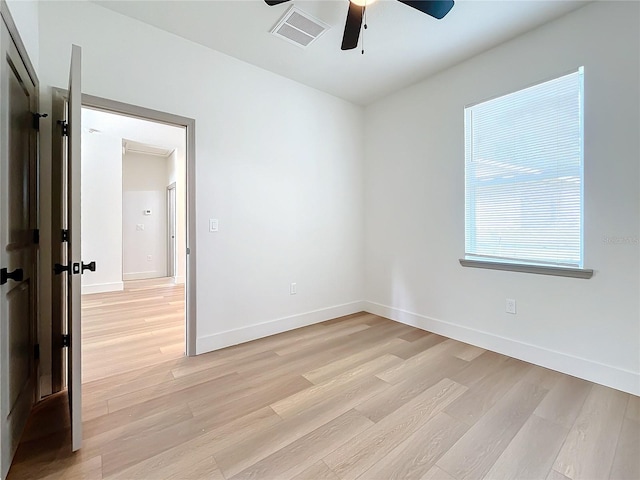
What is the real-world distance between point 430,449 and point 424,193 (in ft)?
8.00

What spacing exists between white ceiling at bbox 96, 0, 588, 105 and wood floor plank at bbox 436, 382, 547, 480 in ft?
9.15

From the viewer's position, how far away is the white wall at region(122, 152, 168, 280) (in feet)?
22.1

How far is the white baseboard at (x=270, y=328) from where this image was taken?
2.73 m

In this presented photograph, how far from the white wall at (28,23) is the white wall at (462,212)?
10.6ft

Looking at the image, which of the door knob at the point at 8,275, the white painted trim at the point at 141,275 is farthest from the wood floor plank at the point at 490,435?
the white painted trim at the point at 141,275

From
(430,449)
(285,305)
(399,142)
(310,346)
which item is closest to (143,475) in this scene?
(430,449)

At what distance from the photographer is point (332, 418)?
69.6 inches

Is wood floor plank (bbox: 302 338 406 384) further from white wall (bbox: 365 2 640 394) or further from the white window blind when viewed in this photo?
the white window blind

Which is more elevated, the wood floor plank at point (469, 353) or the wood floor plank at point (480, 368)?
the wood floor plank at point (469, 353)

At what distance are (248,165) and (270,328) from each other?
1.73 m

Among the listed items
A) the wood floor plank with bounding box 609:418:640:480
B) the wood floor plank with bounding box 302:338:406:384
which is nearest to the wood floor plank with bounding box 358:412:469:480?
the wood floor plank with bounding box 609:418:640:480

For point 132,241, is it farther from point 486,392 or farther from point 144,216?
point 486,392

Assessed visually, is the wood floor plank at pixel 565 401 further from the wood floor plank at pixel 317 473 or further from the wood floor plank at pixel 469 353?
the wood floor plank at pixel 317 473

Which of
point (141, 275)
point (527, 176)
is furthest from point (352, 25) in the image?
point (141, 275)
